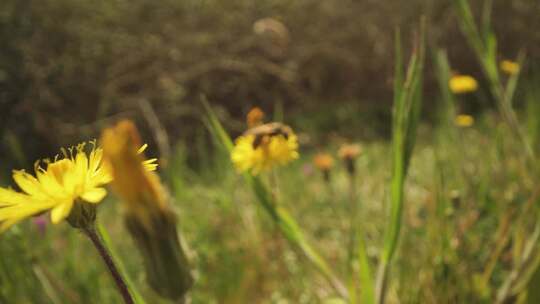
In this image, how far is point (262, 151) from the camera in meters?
0.79

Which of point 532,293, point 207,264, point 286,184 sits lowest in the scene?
point 286,184

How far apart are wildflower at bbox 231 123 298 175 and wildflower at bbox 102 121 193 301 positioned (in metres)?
0.39

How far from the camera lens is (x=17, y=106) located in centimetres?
298

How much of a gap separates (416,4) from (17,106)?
2610mm

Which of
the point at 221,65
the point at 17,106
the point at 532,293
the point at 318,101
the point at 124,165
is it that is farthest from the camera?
the point at 318,101

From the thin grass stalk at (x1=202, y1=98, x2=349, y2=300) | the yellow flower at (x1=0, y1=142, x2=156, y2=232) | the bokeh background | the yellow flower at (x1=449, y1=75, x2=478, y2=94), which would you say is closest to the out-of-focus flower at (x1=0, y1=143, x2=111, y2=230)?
the yellow flower at (x1=0, y1=142, x2=156, y2=232)

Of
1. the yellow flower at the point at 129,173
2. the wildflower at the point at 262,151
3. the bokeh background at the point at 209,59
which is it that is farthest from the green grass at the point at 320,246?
the bokeh background at the point at 209,59

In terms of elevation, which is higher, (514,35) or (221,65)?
(221,65)

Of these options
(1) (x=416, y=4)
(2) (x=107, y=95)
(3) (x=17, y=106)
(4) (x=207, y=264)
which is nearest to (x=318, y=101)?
(1) (x=416, y=4)

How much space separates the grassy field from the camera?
59 cm

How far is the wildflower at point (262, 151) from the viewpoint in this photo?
0.76 metres

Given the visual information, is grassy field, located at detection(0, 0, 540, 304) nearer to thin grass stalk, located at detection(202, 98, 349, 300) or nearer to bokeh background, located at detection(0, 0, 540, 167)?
thin grass stalk, located at detection(202, 98, 349, 300)

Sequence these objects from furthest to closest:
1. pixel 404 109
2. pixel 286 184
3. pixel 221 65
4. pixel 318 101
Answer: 1. pixel 318 101
2. pixel 221 65
3. pixel 286 184
4. pixel 404 109

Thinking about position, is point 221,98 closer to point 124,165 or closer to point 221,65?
point 221,65
